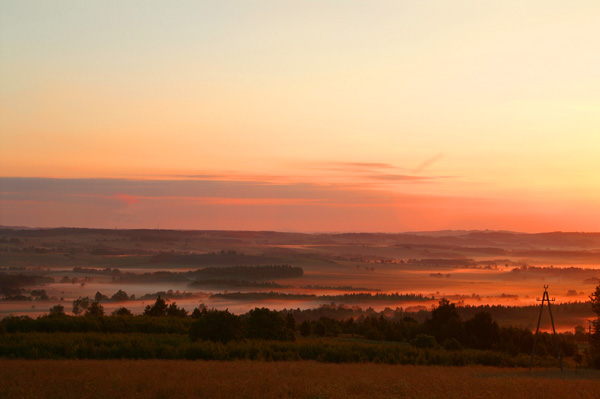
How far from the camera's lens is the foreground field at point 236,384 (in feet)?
54.8

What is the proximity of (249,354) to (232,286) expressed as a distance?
11226 cm

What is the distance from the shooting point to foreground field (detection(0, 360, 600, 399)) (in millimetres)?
16703

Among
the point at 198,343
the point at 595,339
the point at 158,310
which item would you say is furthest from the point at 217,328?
the point at 595,339

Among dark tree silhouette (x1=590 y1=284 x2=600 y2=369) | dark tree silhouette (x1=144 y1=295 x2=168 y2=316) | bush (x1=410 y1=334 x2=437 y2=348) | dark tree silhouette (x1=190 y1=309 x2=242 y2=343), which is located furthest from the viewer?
dark tree silhouette (x1=144 y1=295 x2=168 y2=316)

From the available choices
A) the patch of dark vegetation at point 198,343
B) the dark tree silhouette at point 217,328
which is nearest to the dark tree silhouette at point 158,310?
the patch of dark vegetation at point 198,343

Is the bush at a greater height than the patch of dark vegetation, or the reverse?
the patch of dark vegetation

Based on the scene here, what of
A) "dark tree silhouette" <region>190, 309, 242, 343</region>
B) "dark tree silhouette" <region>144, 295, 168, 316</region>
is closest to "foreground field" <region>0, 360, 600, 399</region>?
"dark tree silhouette" <region>190, 309, 242, 343</region>

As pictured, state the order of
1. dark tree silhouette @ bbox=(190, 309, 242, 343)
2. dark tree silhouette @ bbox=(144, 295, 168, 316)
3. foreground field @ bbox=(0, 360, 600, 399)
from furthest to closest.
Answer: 1. dark tree silhouette @ bbox=(144, 295, 168, 316)
2. dark tree silhouette @ bbox=(190, 309, 242, 343)
3. foreground field @ bbox=(0, 360, 600, 399)

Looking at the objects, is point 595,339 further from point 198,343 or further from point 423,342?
point 198,343

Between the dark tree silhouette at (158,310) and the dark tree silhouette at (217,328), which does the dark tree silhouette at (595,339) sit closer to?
the dark tree silhouette at (217,328)

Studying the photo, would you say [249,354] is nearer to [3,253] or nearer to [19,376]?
[19,376]

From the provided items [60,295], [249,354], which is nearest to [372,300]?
[60,295]

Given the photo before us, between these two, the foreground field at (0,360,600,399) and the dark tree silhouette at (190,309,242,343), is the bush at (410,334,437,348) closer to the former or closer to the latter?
the dark tree silhouette at (190,309,242,343)

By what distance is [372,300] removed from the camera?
123500 millimetres
